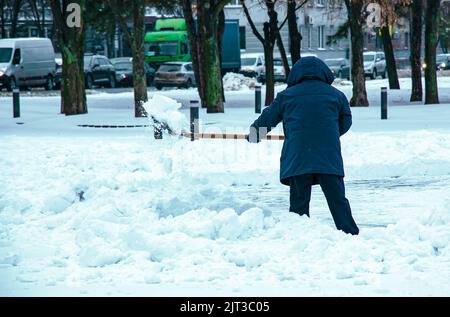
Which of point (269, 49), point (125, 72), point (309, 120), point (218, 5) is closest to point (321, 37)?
point (125, 72)

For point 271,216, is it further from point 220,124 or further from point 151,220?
point 220,124

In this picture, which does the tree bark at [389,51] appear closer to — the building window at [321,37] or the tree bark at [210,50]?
the tree bark at [210,50]

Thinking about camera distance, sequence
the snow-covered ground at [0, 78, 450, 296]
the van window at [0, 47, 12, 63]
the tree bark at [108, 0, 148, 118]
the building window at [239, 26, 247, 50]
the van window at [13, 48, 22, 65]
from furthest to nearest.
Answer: the building window at [239, 26, 247, 50] → the van window at [13, 48, 22, 65] → the van window at [0, 47, 12, 63] → the tree bark at [108, 0, 148, 118] → the snow-covered ground at [0, 78, 450, 296]

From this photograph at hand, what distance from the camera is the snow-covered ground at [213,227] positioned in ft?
27.0

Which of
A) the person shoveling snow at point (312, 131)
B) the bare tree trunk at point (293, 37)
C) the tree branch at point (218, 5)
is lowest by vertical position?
the person shoveling snow at point (312, 131)

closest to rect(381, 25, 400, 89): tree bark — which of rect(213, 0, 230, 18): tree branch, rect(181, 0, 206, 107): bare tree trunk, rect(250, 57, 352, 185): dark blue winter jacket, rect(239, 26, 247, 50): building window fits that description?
rect(181, 0, 206, 107): bare tree trunk

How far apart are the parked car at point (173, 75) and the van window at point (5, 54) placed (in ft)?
22.9

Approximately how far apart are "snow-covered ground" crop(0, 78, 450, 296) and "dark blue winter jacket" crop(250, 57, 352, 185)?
1.69 ft

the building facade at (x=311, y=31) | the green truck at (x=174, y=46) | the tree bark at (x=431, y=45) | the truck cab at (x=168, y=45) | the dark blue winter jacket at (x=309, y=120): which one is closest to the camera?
the dark blue winter jacket at (x=309, y=120)

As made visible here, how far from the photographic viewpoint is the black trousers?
30.7ft

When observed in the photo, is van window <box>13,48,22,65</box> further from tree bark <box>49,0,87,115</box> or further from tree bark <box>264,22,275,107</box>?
tree bark <box>49,0,87,115</box>

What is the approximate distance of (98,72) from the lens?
50594 mm

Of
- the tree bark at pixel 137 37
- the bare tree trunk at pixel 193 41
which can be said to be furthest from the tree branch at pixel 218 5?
the bare tree trunk at pixel 193 41

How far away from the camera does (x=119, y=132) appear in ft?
80.5
